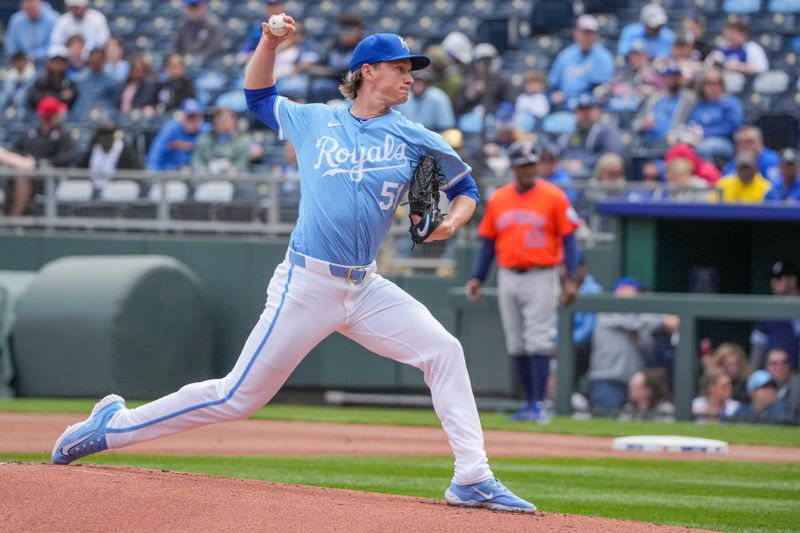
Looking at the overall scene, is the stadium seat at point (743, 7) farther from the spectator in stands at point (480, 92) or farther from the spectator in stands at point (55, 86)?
the spectator in stands at point (55, 86)

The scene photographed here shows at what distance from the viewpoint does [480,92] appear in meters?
15.8

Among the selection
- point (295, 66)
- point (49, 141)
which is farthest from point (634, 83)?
point (49, 141)

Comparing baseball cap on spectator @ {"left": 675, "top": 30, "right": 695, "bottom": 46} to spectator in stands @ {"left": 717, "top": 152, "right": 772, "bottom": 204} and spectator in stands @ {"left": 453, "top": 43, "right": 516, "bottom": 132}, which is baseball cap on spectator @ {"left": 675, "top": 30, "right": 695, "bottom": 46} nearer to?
spectator in stands @ {"left": 453, "top": 43, "right": 516, "bottom": 132}

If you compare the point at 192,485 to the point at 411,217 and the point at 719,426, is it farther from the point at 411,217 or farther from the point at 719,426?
the point at 719,426

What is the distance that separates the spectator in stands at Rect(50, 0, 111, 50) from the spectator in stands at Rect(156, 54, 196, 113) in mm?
2088

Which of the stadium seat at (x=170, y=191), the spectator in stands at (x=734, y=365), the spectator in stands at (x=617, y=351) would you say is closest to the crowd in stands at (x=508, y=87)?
the stadium seat at (x=170, y=191)

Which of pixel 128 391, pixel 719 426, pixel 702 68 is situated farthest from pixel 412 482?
pixel 702 68

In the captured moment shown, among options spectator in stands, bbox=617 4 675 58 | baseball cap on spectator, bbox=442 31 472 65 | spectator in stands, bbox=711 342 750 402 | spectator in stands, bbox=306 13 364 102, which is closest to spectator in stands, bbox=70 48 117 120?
spectator in stands, bbox=306 13 364 102

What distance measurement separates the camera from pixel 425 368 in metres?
5.51

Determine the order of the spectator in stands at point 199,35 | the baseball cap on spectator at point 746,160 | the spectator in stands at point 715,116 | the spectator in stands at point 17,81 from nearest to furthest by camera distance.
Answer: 1. the baseball cap on spectator at point 746,160
2. the spectator in stands at point 715,116
3. the spectator in stands at point 17,81
4. the spectator in stands at point 199,35

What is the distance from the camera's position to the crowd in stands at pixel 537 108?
11.8 m

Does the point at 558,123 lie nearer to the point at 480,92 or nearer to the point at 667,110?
the point at 480,92

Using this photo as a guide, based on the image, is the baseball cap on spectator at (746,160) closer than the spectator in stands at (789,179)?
No

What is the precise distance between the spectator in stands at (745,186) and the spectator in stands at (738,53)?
259 cm
